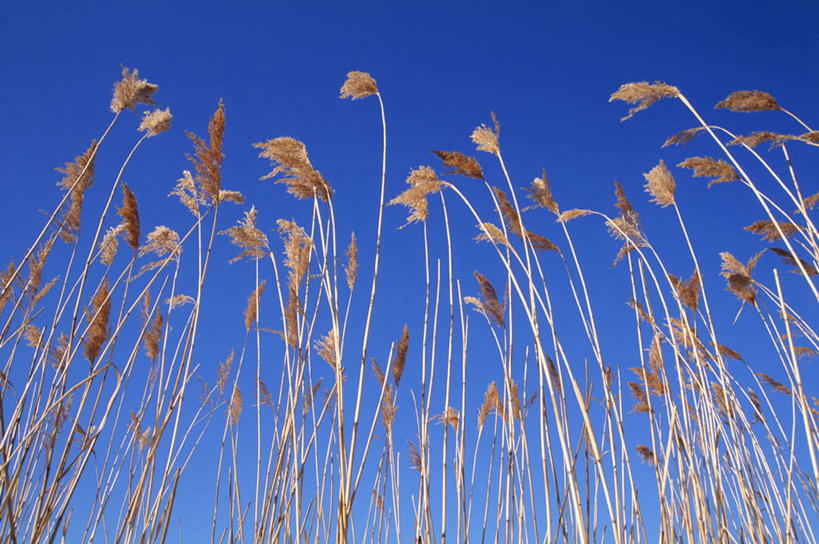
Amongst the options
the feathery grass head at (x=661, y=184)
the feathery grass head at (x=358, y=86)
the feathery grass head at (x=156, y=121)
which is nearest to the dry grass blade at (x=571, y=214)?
the feathery grass head at (x=661, y=184)

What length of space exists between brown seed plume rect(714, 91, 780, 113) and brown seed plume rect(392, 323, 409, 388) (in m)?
2.04

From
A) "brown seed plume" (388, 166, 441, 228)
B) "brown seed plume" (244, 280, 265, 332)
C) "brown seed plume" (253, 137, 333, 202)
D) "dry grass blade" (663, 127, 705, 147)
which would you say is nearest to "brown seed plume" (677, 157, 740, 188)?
"dry grass blade" (663, 127, 705, 147)

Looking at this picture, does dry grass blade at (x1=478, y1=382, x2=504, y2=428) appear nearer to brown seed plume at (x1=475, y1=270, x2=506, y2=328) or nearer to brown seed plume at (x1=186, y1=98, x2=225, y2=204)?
brown seed plume at (x1=475, y1=270, x2=506, y2=328)

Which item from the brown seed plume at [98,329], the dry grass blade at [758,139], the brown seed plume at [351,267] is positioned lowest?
the brown seed plume at [98,329]

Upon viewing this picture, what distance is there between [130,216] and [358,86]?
1398 millimetres

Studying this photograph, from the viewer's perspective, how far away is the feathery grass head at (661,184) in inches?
122

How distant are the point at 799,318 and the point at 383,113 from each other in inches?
94.6

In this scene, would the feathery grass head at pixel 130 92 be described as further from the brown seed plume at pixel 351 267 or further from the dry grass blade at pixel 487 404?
the dry grass blade at pixel 487 404

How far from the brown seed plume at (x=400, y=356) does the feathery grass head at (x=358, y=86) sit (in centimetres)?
131

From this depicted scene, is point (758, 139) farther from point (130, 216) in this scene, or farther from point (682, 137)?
point (130, 216)

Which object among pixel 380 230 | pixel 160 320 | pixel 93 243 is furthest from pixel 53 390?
pixel 380 230

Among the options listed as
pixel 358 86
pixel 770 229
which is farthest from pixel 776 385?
pixel 358 86

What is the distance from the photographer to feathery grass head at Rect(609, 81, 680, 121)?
289 centimetres

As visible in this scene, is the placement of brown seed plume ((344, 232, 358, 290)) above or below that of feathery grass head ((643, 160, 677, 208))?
below
